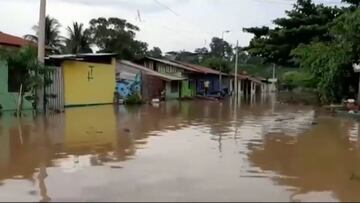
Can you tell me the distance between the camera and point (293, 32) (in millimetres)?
38375

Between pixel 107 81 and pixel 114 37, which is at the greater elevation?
pixel 114 37

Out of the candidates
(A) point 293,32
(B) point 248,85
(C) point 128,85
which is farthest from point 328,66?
(B) point 248,85

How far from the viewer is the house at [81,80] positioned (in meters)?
27.1

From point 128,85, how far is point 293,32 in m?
12.2

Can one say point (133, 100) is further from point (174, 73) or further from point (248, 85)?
point (248, 85)

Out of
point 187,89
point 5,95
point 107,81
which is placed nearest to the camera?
point 5,95

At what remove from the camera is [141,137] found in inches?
565

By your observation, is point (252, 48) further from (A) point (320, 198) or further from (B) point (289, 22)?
(A) point (320, 198)

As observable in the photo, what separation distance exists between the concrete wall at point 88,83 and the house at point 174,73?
42.9 ft

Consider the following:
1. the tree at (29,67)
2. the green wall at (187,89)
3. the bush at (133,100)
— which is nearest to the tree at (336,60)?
the bush at (133,100)

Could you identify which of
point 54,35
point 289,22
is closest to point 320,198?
point 289,22

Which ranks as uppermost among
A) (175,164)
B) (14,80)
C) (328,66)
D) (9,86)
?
(328,66)

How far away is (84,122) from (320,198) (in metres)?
12.9

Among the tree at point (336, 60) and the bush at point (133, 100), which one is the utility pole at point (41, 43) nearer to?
the bush at point (133, 100)
